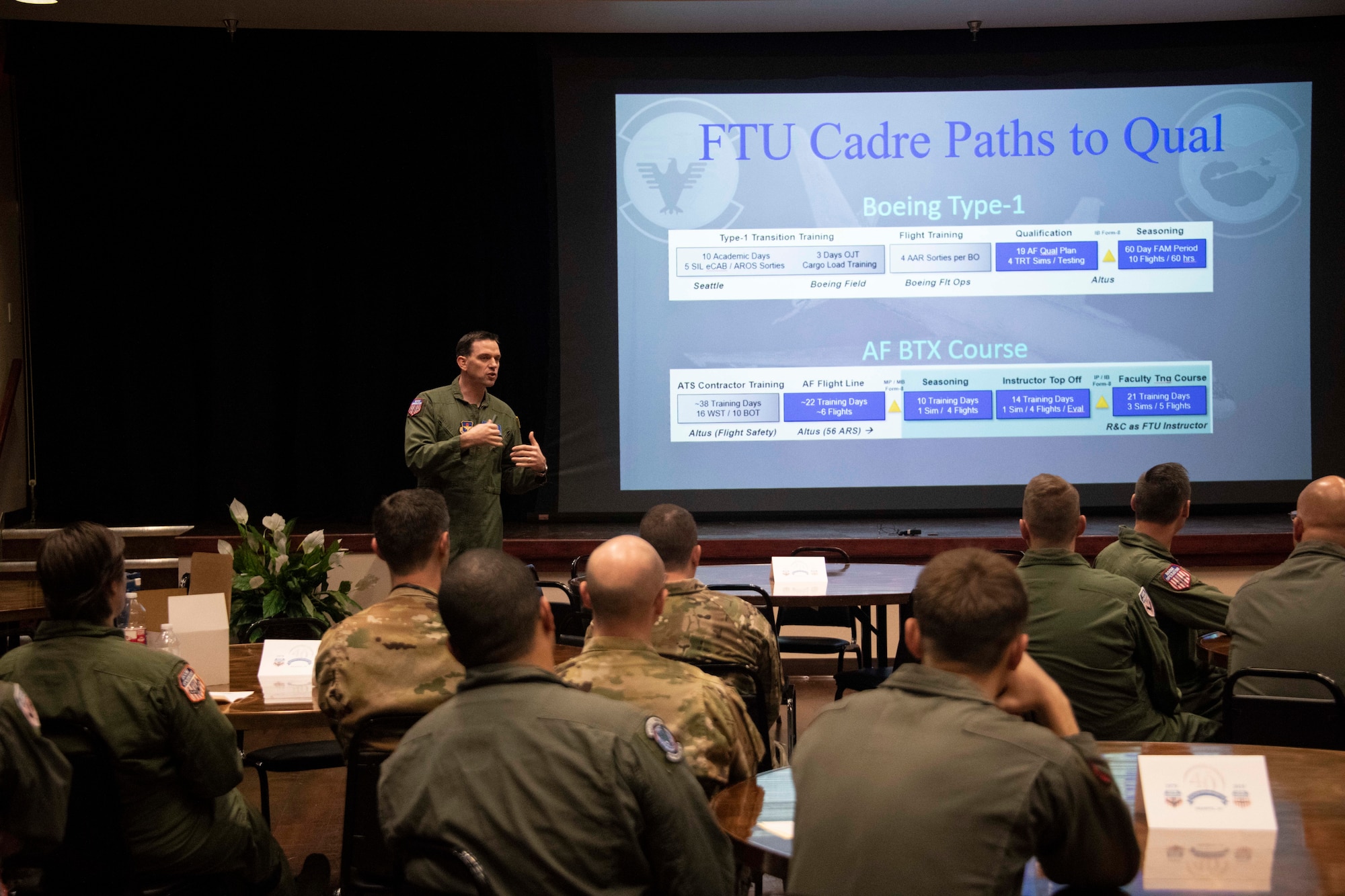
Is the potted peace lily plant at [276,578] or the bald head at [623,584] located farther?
the potted peace lily plant at [276,578]

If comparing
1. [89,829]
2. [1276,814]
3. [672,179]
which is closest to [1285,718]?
[1276,814]

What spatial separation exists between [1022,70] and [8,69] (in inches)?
218

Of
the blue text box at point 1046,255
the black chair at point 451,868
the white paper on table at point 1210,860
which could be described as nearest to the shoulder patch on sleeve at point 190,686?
the black chair at point 451,868

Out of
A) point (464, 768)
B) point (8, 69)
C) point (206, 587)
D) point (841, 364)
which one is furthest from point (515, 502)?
point (464, 768)

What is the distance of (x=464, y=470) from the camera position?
205 inches

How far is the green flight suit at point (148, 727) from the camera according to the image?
2180 mm

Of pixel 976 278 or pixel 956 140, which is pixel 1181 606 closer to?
pixel 976 278

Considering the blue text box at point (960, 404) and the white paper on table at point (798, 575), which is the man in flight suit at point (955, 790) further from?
the blue text box at point (960, 404)

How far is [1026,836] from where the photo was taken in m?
1.45

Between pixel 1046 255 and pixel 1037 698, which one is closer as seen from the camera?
pixel 1037 698

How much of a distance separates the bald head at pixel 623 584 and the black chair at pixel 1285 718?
1452mm

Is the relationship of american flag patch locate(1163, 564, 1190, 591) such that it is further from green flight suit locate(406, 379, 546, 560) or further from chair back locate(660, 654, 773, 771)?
green flight suit locate(406, 379, 546, 560)

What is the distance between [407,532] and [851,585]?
2193mm

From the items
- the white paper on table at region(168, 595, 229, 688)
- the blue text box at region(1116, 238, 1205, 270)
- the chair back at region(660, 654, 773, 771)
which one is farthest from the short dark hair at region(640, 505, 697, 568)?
the blue text box at region(1116, 238, 1205, 270)
